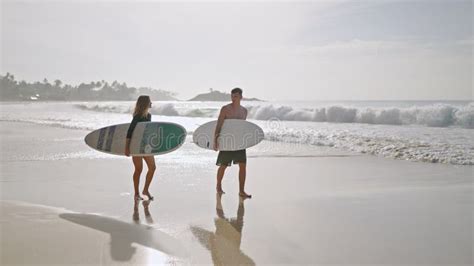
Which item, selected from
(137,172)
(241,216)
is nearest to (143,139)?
(137,172)

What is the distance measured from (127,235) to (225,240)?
0.84 meters

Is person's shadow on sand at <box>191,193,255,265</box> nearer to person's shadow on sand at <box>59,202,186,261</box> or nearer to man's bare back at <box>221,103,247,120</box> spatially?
person's shadow on sand at <box>59,202,186,261</box>

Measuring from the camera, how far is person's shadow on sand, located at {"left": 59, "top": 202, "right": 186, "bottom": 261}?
308cm

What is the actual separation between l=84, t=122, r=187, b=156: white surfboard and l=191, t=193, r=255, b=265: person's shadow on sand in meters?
1.48

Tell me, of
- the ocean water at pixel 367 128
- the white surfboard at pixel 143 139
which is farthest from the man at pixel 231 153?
the ocean water at pixel 367 128

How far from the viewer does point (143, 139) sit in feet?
17.1

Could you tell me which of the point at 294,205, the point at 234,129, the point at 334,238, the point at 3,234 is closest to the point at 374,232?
the point at 334,238

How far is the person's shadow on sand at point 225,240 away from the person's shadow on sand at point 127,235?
0.79 feet

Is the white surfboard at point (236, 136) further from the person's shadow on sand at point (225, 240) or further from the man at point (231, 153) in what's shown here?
the person's shadow on sand at point (225, 240)

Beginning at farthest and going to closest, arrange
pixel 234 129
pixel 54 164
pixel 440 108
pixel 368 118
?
pixel 368 118 → pixel 440 108 → pixel 54 164 → pixel 234 129

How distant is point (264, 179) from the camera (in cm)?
614

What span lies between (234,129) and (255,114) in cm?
1787

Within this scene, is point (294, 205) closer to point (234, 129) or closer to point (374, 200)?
point (374, 200)

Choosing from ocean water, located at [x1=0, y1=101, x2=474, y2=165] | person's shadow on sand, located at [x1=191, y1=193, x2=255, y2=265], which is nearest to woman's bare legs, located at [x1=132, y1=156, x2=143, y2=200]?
person's shadow on sand, located at [x1=191, y1=193, x2=255, y2=265]
